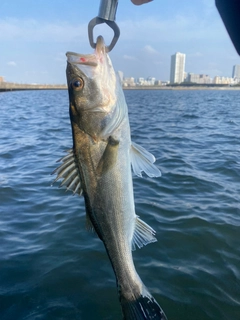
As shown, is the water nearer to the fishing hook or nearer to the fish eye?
the fish eye

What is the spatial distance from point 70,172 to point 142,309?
121 cm

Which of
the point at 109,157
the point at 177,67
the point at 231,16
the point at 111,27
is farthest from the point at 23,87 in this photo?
the point at 231,16

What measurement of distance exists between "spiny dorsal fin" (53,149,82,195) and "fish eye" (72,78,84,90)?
0.47m

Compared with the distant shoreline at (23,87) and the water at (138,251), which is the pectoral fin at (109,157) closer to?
the water at (138,251)

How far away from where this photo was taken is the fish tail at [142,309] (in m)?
2.32

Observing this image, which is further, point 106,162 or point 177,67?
point 177,67

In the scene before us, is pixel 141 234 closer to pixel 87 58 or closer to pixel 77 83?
pixel 77 83

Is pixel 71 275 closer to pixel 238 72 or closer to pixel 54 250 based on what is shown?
pixel 54 250

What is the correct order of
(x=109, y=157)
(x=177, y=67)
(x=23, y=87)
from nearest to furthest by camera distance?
(x=109, y=157) → (x=23, y=87) → (x=177, y=67)

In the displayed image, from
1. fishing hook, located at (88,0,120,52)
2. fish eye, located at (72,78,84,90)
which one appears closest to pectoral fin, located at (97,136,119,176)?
fish eye, located at (72,78,84,90)

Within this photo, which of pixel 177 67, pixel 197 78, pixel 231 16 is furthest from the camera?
pixel 197 78

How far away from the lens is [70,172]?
2.30 meters

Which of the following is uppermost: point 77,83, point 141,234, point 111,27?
point 111,27

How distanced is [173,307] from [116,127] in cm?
268
